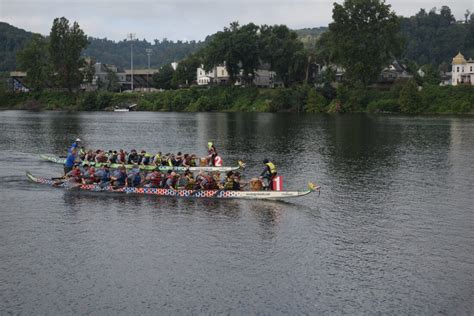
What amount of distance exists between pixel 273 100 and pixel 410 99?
3529cm

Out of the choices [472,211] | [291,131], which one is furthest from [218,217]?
[291,131]

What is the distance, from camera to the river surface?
23391 millimetres

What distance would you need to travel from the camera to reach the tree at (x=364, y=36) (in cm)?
13800

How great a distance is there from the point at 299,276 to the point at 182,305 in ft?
18.7

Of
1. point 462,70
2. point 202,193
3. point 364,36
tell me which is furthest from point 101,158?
point 462,70

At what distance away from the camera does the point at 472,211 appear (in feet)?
123

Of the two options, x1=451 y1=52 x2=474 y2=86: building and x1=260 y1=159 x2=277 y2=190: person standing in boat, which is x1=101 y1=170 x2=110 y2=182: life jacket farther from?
x1=451 y1=52 x2=474 y2=86: building

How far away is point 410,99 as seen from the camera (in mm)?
137750

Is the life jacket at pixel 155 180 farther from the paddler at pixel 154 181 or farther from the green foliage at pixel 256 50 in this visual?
the green foliage at pixel 256 50

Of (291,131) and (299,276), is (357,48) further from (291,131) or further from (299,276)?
(299,276)

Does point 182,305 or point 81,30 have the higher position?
point 81,30

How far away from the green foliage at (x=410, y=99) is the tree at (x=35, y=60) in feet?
339

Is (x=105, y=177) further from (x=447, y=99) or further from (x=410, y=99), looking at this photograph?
(x=447, y=99)

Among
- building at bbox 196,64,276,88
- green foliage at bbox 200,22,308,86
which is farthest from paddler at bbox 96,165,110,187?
building at bbox 196,64,276,88
